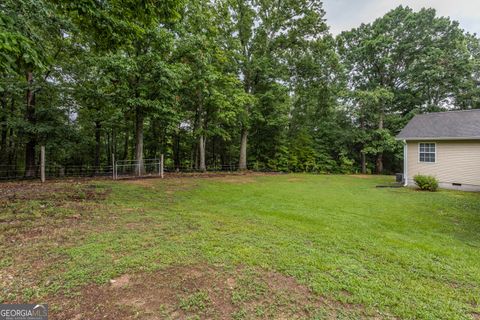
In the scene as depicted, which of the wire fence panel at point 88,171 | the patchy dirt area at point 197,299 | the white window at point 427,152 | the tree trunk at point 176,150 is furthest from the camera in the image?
the tree trunk at point 176,150

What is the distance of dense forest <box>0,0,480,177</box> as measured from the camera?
451 inches

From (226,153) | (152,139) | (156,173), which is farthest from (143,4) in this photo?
(226,153)

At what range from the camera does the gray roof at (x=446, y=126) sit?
1024 cm

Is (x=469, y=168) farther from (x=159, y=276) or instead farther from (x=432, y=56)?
(x=159, y=276)

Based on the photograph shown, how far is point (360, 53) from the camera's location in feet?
62.9

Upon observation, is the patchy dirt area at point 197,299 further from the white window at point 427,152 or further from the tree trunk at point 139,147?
the white window at point 427,152

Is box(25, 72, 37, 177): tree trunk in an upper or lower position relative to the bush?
upper

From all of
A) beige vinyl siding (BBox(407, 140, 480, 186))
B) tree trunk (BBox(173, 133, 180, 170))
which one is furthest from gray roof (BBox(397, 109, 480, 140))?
tree trunk (BBox(173, 133, 180, 170))

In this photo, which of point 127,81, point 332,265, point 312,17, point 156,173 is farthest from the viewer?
point 312,17

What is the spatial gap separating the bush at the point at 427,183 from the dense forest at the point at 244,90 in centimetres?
785

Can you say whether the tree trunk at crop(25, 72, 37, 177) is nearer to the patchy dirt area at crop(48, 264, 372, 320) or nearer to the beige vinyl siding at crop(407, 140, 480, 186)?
the patchy dirt area at crop(48, 264, 372, 320)

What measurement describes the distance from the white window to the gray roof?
1.67 feet

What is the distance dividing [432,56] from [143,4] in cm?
2153

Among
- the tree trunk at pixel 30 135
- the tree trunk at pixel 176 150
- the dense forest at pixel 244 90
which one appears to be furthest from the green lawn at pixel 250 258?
the tree trunk at pixel 176 150
